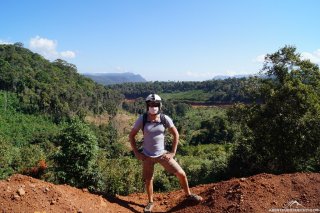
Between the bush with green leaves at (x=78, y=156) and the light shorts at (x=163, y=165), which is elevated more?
the light shorts at (x=163, y=165)

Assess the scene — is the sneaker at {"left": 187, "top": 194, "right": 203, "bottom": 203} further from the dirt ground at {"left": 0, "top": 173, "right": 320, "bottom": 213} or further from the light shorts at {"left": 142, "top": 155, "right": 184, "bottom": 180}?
the light shorts at {"left": 142, "top": 155, "right": 184, "bottom": 180}

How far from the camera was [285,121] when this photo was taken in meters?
12.9

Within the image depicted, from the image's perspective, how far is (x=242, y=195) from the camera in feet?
17.7

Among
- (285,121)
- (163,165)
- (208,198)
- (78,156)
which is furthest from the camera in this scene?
(285,121)

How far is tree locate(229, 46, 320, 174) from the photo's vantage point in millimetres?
12617

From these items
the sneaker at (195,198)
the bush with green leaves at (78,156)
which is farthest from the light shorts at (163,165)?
the bush with green leaves at (78,156)

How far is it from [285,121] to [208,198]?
8.28 metres

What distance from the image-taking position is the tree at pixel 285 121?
1262 centimetres

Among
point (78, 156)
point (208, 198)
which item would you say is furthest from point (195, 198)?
point (78, 156)

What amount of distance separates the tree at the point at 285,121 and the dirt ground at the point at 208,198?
23.0 ft

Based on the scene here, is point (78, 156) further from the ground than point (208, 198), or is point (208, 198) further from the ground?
point (208, 198)

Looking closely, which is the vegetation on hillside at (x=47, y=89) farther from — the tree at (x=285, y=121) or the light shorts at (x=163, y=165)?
the light shorts at (x=163, y=165)

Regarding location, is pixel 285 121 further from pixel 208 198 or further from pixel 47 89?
pixel 47 89

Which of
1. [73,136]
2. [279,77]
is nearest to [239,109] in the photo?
[279,77]
